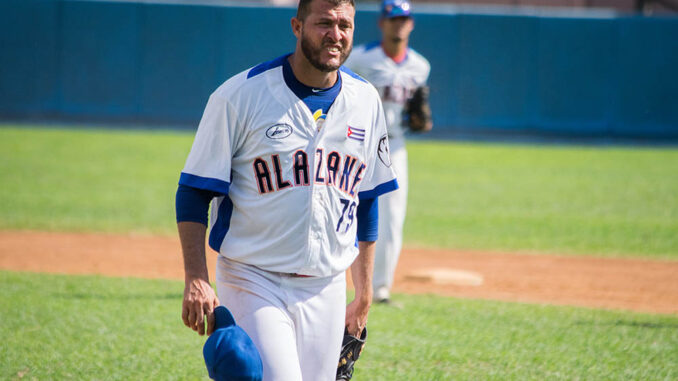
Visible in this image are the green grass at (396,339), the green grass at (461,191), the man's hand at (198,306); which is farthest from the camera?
the green grass at (461,191)

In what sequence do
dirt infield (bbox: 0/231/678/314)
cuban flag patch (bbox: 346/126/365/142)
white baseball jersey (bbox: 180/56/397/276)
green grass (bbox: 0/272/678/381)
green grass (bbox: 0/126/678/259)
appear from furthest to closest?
green grass (bbox: 0/126/678/259)
dirt infield (bbox: 0/231/678/314)
green grass (bbox: 0/272/678/381)
cuban flag patch (bbox: 346/126/365/142)
white baseball jersey (bbox: 180/56/397/276)

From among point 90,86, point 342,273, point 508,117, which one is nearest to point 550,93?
point 508,117

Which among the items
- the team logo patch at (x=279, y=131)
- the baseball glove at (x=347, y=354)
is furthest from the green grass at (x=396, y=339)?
the team logo patch at (x=279, y=131)

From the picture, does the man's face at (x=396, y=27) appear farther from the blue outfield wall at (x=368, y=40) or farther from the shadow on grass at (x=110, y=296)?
the blue outfield wall at (x=368, y=40)

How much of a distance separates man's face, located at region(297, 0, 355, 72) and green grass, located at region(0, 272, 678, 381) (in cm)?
253

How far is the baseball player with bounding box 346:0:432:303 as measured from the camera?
6.76 metres

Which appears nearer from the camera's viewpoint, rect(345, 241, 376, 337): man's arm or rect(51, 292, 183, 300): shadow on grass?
rect(345, 241, 376, 337): man's arm

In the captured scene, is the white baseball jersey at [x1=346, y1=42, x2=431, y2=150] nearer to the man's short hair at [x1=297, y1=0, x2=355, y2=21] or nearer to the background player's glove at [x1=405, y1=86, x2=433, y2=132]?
the background player's glove at [x1=405, y1=86, x2=433, y2=132]

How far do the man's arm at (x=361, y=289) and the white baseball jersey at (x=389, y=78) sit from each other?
3.38 meters

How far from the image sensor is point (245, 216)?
3127 millimetres

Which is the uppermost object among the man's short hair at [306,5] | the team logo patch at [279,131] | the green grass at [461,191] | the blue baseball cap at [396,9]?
the man's short hair at [306,5]

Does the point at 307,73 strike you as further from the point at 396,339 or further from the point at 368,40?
the point at 368,40

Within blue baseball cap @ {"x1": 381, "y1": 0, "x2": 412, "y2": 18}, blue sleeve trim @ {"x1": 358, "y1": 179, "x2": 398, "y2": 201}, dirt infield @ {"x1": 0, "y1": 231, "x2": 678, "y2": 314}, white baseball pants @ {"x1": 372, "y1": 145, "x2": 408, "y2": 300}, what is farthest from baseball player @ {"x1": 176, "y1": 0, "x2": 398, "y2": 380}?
dirt infield @ {"x1": 0, "y1": 231, "x2": 678, "y2": 314}

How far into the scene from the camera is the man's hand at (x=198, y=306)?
2.90m
